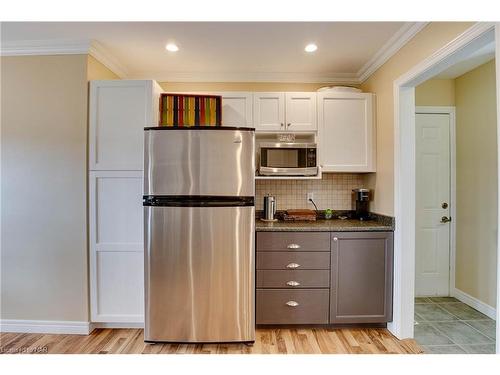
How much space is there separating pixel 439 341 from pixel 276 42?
9.38 ft

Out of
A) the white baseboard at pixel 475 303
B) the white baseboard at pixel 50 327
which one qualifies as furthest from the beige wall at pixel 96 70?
the white baseboard at pixel 475 303

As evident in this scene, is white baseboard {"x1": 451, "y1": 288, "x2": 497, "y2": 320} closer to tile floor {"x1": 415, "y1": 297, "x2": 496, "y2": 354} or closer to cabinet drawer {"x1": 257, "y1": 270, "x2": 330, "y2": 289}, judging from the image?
tile floor {"x1": 415, "y1": 297, "x2": 496, "y2": 354}

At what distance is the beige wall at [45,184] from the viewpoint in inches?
98.2

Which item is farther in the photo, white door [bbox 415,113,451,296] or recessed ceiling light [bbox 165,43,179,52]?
white door [bbox 415,113,451,296]

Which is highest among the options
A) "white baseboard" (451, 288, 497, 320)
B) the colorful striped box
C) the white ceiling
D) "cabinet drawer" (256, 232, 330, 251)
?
the white ceiling

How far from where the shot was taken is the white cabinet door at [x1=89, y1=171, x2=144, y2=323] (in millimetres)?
2508

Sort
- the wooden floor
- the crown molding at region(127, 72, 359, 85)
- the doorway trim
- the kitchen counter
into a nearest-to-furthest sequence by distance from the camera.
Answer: the wooden floor, the kitchen counter, the crown molding at region(127, 72, 359, 85), the doorway trim

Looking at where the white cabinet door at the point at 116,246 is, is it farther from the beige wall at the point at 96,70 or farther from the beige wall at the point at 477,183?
the beige wall at the point at 477,183

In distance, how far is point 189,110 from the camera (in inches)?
107

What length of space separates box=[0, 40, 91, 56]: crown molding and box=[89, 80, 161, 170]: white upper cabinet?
304mm

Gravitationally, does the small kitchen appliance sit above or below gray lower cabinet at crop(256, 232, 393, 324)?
above

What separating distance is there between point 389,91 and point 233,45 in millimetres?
1448

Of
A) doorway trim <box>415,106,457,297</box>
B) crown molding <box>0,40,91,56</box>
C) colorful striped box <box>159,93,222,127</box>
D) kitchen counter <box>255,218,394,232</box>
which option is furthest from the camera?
doorway trim <box>415,106,457,297</box>

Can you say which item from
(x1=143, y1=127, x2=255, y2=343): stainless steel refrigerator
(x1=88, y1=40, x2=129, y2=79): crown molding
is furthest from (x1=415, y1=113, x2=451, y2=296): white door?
(x1=88, y1=40, x2=129, y2=79): crown molding
